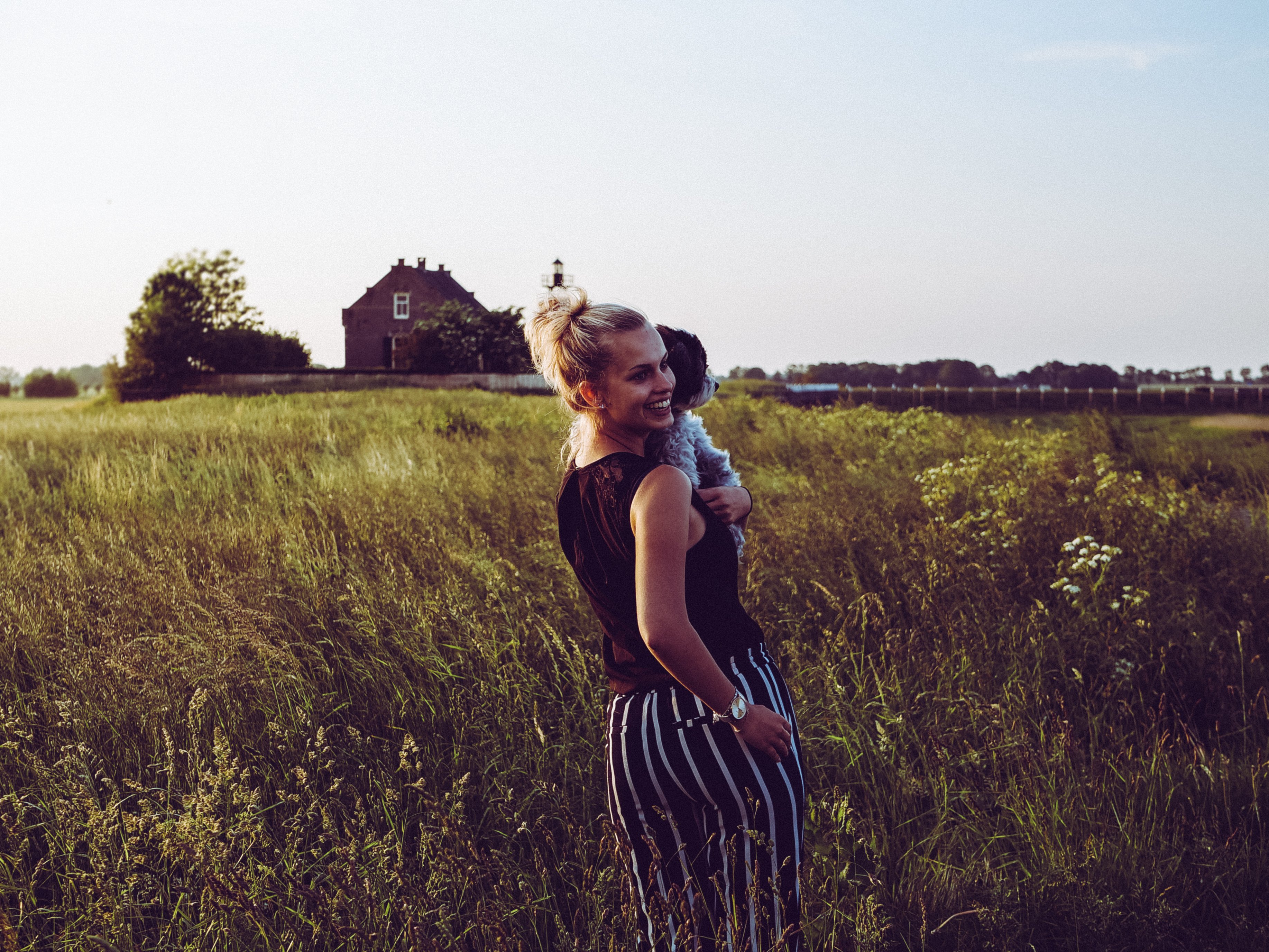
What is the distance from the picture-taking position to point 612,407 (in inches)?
63.7

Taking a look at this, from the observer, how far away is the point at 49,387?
82.6 metres

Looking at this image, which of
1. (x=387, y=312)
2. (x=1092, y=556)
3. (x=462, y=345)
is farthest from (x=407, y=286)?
(x=1092, y=556)

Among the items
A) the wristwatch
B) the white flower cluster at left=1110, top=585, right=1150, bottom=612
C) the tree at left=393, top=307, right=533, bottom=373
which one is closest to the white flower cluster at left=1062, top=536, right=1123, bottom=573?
the white flower cluster at left=1110, top=585, right=1150, bottom=612

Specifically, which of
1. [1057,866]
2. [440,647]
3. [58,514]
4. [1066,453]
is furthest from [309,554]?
[1066,453]

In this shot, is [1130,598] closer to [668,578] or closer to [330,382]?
[668,578]

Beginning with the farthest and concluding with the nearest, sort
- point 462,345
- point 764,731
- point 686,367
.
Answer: point 462,345 → point 686,367 → point 764,731

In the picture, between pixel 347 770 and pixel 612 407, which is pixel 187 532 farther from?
pixel 612 407

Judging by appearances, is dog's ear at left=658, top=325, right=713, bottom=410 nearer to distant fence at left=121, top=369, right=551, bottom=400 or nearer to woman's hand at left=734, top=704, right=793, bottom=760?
woman's hand at left=734, top=704, right=793, bottom=760

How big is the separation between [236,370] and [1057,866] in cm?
4367

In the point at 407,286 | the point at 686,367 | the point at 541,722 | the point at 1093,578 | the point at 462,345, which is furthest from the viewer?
the point at 407,286

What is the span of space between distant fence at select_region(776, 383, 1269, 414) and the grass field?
3514 centimetres

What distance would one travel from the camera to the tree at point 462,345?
1566 inches

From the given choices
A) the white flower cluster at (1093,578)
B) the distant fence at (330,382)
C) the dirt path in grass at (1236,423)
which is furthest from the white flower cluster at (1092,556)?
the distant fence at (330,382)

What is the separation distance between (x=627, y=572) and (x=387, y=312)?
51711 millimetres
